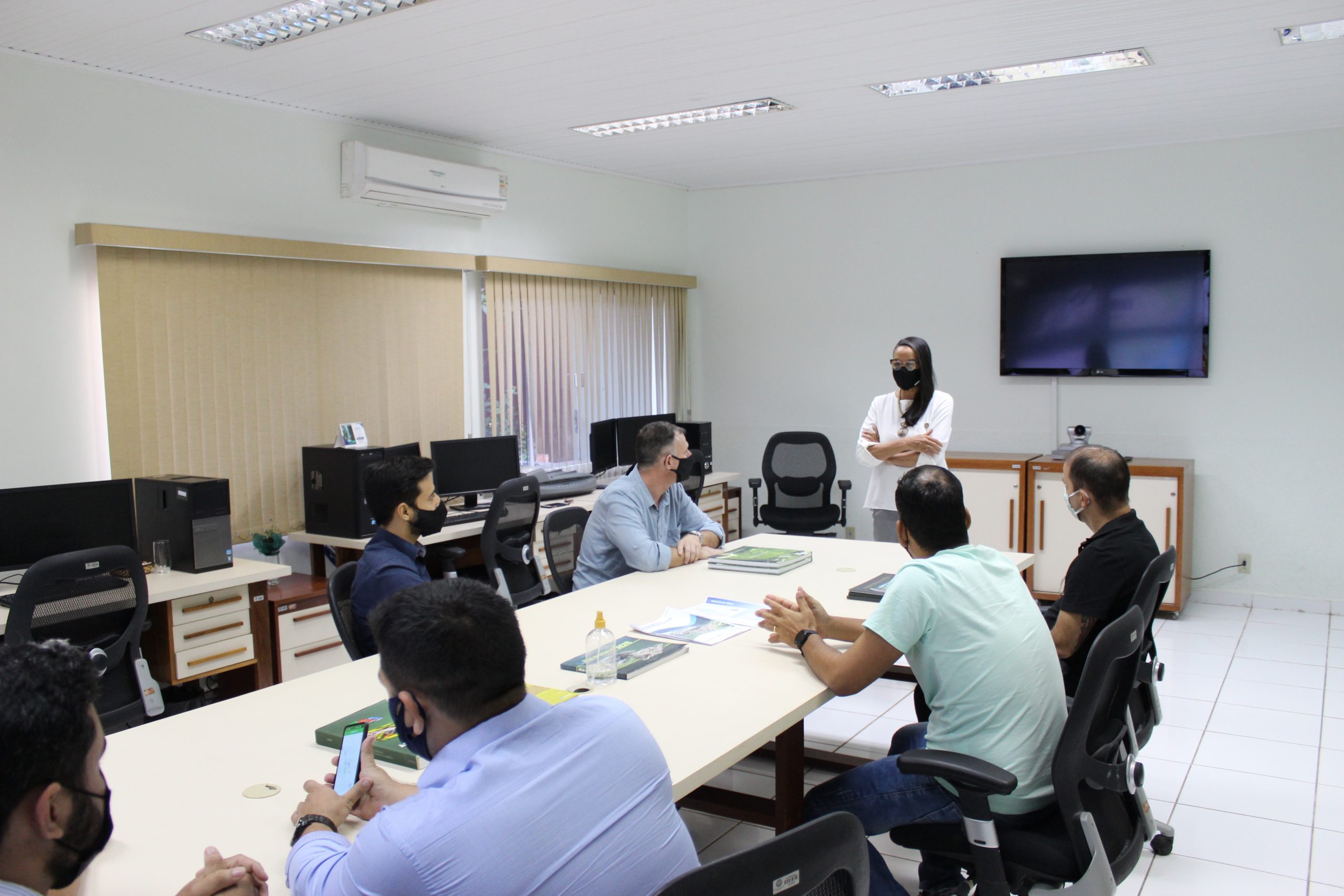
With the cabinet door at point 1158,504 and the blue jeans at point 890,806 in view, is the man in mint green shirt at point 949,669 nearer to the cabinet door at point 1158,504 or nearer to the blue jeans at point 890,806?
the blue jeans at point 890,806

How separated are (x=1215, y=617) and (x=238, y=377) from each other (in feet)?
18.2

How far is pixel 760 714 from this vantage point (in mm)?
2223

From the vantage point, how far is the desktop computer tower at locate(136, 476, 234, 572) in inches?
159

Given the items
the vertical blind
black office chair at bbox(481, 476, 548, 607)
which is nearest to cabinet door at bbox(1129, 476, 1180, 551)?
the vertical blind

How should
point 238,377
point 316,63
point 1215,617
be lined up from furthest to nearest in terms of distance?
point 1215,617 → point 238,377 → point 316,63

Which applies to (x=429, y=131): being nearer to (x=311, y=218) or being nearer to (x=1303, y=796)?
(x=311, y=218)

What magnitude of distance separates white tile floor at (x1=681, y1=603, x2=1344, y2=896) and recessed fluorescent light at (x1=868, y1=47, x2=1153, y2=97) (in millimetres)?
2832

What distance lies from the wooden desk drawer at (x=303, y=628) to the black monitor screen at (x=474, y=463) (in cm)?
107

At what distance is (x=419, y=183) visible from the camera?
5273mm

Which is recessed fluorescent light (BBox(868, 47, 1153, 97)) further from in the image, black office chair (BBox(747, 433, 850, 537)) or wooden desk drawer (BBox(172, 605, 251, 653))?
wooden desk drawer (BBox(172, 605, 251, 653))

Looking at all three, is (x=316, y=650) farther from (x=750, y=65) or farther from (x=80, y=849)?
(x=80, y=849)

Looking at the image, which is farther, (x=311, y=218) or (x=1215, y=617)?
(x=1215, y=617)

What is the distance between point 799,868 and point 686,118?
4769 millimetres

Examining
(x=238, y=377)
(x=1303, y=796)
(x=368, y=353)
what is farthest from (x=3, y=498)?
(x=1303, y=796)
